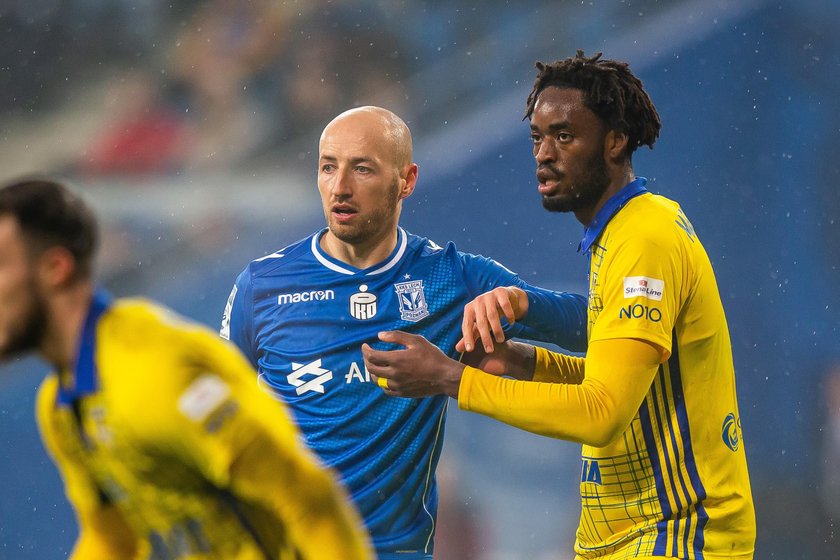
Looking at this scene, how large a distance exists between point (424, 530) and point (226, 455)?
192 cm

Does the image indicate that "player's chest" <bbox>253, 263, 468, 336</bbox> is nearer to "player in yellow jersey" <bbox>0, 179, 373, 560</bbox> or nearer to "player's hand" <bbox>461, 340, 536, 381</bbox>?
"player's hand" <bbox>461, 340, 536, 381</bbox>

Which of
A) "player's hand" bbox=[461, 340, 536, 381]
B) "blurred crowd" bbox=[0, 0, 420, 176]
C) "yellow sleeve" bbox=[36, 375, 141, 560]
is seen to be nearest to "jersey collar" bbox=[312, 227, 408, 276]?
"player's hand" bbox=[461, 340, 536, 381]

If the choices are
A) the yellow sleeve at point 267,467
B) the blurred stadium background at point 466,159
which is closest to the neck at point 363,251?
the yellow sleeve at point 267,467

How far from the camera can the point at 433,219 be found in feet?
23.0

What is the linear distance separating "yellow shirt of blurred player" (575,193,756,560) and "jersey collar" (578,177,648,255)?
30 mm

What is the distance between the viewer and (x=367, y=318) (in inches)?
142

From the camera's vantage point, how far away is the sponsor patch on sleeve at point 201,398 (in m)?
1.70

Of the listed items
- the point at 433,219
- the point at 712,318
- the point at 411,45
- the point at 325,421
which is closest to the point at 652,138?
the point at 712,318

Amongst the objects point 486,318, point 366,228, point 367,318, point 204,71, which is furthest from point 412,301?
point 204,71

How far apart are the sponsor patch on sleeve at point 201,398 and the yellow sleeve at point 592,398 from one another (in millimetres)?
1048

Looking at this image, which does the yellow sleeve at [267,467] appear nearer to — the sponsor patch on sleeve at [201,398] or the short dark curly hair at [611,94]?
the sponsor patch on sleeve at [201,398]

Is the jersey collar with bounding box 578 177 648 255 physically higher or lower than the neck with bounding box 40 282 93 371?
higher

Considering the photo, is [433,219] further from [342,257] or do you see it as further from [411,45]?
[342,257]

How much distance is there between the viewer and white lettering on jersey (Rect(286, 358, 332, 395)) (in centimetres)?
352
